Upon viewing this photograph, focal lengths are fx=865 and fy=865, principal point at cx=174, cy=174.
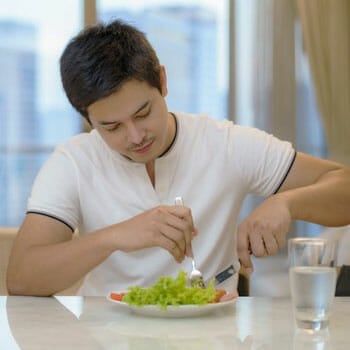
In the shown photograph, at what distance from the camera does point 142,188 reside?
208 centimetres

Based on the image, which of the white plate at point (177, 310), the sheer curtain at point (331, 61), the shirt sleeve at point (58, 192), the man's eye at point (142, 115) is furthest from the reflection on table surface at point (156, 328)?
the sheer curtain at point (331, 61)

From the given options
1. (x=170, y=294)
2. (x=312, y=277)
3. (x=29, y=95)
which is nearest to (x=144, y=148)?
(x=170, y=294)

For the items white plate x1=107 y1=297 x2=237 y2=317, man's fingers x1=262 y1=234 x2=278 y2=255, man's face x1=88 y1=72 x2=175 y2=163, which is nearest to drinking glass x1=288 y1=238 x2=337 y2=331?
white plate x1=107 y1=297 x2=237 y2=317

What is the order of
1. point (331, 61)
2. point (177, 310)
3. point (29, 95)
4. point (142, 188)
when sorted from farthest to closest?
point (331, 61), point (29, 95), point (142, 188), point (177, 310)

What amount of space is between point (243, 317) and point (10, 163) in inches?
150

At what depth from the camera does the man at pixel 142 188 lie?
5.81ft

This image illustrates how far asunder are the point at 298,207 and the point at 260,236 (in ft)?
0.73

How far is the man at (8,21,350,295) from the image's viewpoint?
5.81 feet

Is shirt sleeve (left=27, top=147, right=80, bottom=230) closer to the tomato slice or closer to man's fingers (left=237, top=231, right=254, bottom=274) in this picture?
the tomato slice

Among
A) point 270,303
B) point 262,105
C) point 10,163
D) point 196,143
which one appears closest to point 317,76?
point 262,105

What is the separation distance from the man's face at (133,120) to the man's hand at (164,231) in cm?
26

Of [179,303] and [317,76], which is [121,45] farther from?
[317,76]

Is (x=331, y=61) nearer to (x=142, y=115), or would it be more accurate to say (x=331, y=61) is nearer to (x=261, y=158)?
(x=261, y=158)

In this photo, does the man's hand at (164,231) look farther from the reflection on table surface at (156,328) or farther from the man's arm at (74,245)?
the reflection on table surface at (156,328)
